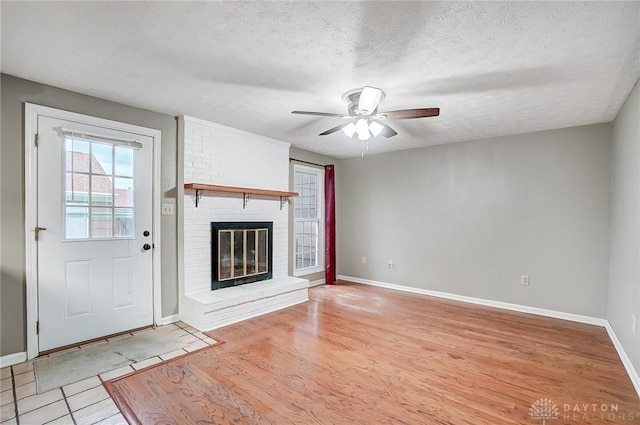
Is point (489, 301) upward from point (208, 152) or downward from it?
downward

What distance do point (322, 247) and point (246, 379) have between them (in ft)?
11.1

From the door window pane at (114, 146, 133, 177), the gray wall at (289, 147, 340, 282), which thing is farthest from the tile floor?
the gray wall at (289, 147, 340, 282)

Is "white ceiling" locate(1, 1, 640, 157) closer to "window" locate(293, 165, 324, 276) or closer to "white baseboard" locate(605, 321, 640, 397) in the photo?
"window" locate(293, 165, 324, 276)

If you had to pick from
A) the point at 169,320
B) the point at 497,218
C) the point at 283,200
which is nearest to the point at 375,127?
the point at 283,200

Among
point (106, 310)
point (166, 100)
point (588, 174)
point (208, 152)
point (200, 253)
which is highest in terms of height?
point (166, 100)

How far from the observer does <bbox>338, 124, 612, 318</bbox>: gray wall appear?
358 centimetres

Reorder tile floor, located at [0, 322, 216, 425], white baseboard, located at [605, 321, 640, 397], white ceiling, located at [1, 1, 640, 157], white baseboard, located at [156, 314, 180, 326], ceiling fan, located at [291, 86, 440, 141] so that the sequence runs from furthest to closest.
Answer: white baseboard, located at [156, 314, 180, 326]
ceiling fan, located at [291, 86, 440, 141]
white baseboard, located at [605, 321, 640, 397]
tile floor, located at [0, 322, 216, 425]
white ceiling, located at [1, 1, 640, 157]

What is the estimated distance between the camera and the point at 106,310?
9.71 feet

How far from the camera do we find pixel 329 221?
18.0ft

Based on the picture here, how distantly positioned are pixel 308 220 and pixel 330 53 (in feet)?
11.7

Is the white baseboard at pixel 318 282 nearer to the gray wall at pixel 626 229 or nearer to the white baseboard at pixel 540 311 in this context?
the white baseboard at pixel 540 311

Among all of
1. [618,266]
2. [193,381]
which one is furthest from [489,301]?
[193,381]

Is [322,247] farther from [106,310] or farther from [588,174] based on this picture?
[588,174]

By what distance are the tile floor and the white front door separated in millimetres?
463
